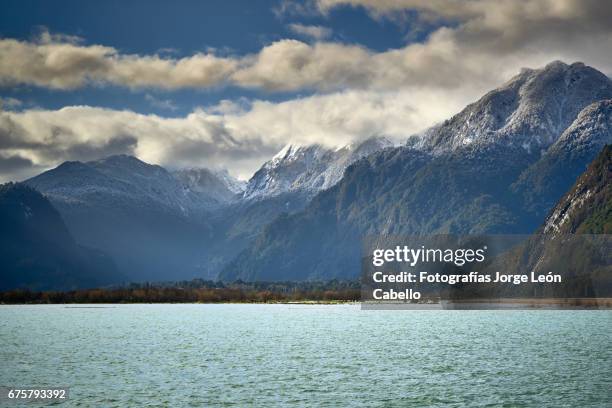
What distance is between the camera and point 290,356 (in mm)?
151875

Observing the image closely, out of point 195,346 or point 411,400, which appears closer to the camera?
point 411,400

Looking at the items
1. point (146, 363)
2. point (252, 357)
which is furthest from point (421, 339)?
point (146, 363)

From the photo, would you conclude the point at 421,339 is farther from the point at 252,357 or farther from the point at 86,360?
the point at 86,360

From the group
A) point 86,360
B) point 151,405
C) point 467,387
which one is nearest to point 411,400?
point 467,387

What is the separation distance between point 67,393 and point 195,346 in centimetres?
7633

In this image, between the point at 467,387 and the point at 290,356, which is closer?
the point at 467,387

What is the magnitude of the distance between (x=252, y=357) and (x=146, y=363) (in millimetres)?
20523

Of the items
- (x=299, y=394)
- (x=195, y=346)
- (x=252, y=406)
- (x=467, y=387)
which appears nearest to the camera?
(x=252, y=406)

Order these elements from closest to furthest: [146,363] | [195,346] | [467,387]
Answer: [467,387] < [146,363] < [195,346]

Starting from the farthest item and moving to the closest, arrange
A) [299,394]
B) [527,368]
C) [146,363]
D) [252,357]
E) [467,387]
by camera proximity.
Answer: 1. [252,357]
2. [146,363]
3. [527,368]
4. [467,387]
5. [299,394]

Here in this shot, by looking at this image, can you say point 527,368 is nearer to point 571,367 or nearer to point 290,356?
point 571,367

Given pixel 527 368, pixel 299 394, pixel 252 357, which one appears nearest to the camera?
pixel 299 394

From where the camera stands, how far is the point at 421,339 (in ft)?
653

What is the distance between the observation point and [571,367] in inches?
5098
